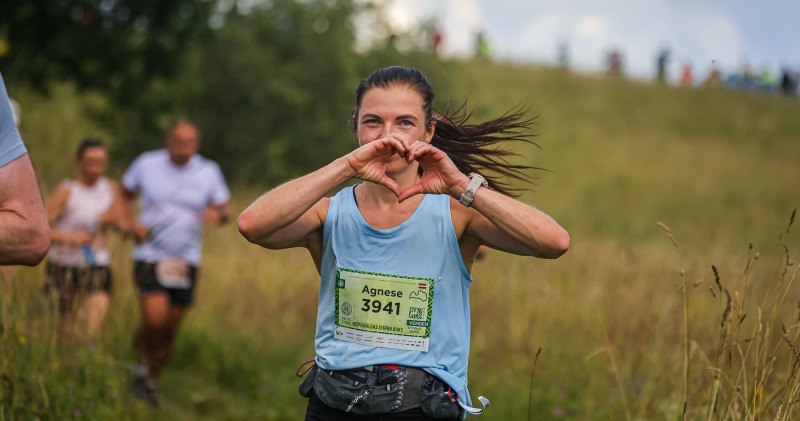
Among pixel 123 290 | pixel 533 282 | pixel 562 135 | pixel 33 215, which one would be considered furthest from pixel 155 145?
pixel 562 135

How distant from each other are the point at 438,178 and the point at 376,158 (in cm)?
23

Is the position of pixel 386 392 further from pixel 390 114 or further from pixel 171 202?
pixel 171 202

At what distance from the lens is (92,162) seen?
7.94 metres

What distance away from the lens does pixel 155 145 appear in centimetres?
1955

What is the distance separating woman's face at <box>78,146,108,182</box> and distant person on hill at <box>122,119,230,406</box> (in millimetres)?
264

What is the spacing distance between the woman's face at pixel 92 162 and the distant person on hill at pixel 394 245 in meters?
4.74

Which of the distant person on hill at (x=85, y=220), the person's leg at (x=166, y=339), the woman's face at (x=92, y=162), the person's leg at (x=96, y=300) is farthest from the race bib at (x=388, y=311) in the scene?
the woman's face at (x=92, y=162)

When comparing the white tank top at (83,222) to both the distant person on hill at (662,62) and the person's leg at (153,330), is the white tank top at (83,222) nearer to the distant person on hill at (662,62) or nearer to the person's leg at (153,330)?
the person's leg at (153,330)

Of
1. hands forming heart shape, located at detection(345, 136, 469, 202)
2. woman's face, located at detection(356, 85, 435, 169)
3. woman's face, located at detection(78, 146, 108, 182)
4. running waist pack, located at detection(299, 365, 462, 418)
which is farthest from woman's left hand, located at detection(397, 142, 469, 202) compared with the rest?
woman's face, located at detection(78, 146, 108, 182)

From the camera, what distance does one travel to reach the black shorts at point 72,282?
6.20 meters

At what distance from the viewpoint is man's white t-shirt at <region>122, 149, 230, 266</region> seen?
26.1 ft

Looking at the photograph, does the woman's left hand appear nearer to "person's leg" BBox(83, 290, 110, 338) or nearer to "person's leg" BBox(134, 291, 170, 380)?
"person's leg" BBox(83, 290, 110, 338)

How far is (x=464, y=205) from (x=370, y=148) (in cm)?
39

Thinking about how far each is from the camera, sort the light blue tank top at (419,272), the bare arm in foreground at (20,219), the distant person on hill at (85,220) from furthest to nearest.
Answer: the distant person on hill at (85,220), the light blue tank top at (419,272), the bare arm in foreground at (20,219)
